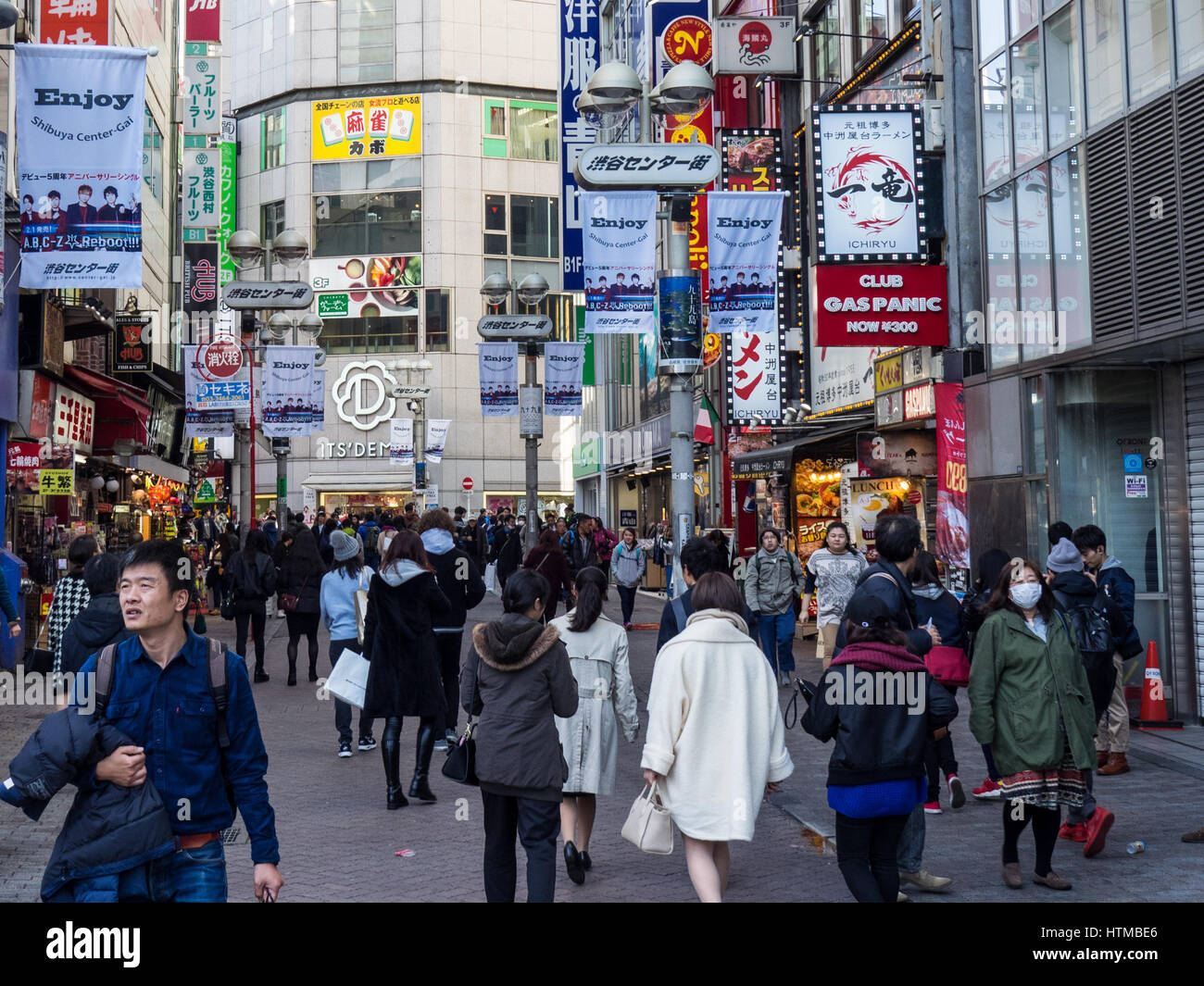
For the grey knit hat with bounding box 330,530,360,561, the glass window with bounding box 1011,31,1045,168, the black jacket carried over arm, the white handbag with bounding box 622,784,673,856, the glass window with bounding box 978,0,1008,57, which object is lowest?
the white handbag with bounding box 622,784,673,856

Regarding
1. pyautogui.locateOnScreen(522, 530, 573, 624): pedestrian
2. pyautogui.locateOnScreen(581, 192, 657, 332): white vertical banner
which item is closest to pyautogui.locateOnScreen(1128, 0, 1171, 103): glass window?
pyautogui.locateOnScreen(581, 192, 657, 332): white vertical banner

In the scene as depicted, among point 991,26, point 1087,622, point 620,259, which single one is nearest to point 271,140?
point 620,259

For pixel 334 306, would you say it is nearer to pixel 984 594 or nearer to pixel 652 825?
pixel 984 594

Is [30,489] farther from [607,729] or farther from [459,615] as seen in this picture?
[607,729]

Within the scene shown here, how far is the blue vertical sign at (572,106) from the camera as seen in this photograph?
26.2 m

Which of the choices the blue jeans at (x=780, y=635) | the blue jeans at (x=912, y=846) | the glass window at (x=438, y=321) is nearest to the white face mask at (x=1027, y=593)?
the blue jeans at (x=912, y=846)

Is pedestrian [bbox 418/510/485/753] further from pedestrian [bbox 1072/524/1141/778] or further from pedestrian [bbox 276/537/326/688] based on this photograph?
pedestrian [bbox 1072/524/1141/778]

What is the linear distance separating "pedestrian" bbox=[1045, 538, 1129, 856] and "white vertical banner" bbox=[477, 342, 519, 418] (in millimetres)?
19594

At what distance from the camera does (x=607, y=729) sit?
7.59m

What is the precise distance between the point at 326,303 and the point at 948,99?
4640cm

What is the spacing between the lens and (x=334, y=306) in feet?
196

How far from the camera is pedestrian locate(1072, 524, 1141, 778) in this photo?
9.97 meters

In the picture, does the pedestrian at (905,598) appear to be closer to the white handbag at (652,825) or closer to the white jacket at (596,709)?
the white jacket at (596,709)

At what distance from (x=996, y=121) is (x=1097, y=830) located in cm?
996
